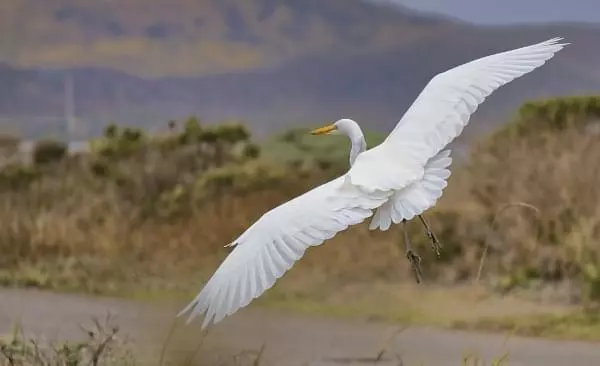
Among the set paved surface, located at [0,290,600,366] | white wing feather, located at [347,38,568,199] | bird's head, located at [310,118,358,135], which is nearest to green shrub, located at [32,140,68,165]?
paved surface, located at [0,290,600,366]

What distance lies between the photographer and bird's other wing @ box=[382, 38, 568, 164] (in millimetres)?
1771

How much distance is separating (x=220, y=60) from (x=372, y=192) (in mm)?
1188

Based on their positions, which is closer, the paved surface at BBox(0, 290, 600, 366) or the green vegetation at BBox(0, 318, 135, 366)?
the green vegetation at BBox(0, 318, 135, 366)

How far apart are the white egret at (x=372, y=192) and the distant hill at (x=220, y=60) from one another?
2.64ft

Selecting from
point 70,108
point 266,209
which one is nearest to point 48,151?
point 70,108

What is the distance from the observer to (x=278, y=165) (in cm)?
260

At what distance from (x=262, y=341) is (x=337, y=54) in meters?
0.76

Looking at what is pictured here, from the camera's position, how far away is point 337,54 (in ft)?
8.81

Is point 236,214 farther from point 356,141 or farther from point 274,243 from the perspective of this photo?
point 274,243

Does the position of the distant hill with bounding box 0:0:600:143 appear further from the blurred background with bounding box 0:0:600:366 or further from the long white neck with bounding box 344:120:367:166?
the long white neck with bounding box 344:120:367:166

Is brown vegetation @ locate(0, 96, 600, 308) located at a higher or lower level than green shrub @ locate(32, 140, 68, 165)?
lower

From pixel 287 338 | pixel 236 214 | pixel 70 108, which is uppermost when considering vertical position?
pixel 70 108

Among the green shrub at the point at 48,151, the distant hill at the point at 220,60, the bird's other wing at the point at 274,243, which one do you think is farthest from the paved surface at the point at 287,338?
the bird's other wing at the point at 274,243

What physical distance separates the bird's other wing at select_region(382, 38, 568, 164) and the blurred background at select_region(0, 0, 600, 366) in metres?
0.58
